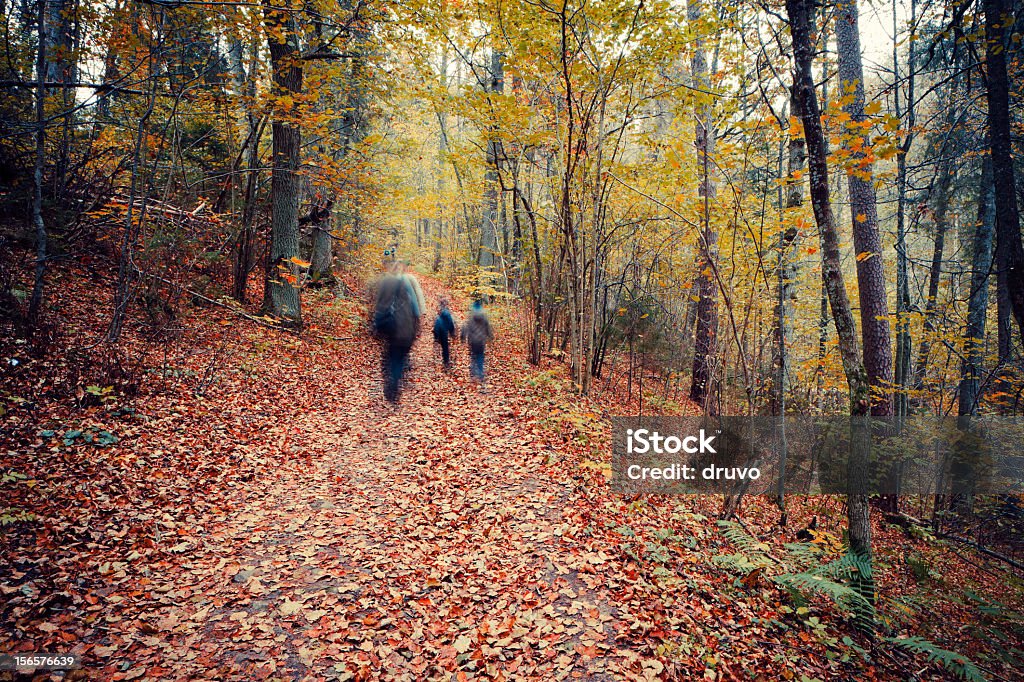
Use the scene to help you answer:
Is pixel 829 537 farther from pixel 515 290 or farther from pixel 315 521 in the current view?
pixel 515 290

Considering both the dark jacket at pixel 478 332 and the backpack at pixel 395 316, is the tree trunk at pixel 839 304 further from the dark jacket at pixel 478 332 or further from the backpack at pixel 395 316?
the dark jacket at pixel 478 332

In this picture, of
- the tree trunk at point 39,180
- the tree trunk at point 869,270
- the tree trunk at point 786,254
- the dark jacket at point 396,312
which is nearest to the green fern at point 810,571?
the tree trunk at point 786,254

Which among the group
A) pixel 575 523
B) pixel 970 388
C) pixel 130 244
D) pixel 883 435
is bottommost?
pixel 575 523

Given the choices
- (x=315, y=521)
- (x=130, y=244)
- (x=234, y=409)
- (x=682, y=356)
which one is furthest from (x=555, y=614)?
(x=682, y=356)

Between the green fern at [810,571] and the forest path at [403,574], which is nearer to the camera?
the forest path at [403,574]

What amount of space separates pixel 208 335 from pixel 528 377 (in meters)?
6.11

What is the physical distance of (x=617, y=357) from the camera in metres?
13.1

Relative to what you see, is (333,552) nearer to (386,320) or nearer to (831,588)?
(386,320)

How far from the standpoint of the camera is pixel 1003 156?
449 cm

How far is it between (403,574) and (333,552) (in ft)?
2.57

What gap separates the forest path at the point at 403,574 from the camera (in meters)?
3.36

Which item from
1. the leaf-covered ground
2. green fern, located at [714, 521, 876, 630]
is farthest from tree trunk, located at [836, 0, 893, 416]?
the leaf-covered ground

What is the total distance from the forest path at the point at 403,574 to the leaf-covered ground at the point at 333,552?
0.06ft

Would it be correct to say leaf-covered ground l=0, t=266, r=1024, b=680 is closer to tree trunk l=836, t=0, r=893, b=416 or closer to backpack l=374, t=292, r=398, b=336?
backpack l=374, t=292, r=398, b=336
